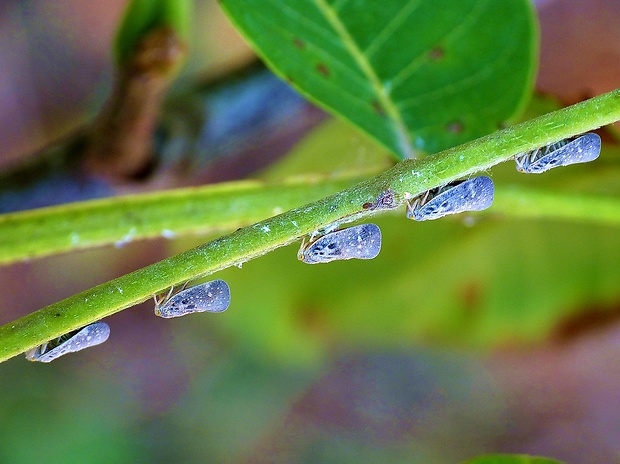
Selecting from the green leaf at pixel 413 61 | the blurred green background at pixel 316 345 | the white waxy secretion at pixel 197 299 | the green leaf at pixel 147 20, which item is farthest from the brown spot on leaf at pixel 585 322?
the white waxy secretion at pixel 197 299

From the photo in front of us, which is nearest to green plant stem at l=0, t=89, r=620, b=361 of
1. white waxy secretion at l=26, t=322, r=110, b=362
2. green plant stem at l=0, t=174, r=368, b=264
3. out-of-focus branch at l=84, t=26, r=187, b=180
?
white waxy secretion at l=26, t=322, r=110, b=362

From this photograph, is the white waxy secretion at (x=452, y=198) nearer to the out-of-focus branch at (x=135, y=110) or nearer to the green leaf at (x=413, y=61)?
the green leaf at (x=413, y=61)

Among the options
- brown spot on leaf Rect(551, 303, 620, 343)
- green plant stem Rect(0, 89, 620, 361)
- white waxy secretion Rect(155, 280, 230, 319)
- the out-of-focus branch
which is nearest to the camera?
green plant stem Rect(0, 89, 620, 361)

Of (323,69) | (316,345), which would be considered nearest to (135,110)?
(323,69)

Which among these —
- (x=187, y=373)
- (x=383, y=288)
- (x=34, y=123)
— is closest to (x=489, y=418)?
(x=383, y=288)

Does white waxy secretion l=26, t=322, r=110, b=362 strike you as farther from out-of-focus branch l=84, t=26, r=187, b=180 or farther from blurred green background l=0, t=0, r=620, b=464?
blurred green background l=0, t=0, r=620, b=464

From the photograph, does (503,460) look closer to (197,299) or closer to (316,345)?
(197,299)

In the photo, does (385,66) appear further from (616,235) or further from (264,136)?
(616,235)
